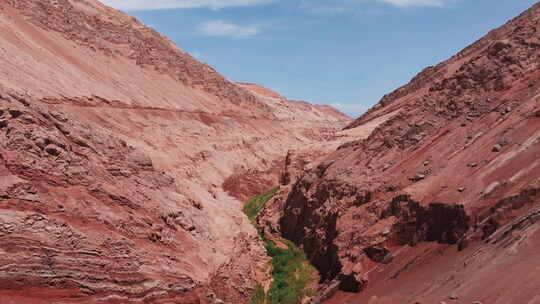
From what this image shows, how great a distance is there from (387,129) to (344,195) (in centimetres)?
361

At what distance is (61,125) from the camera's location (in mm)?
15242

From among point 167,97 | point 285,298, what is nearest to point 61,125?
point 285,298

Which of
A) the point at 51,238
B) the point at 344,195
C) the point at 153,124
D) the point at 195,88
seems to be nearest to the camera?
the point at 51,238

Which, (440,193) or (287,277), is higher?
(440,193)

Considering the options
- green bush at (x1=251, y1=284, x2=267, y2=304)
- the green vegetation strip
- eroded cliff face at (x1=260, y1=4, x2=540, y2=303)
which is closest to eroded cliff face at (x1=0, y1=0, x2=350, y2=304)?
green bush at (x1=251, y1=284, x2=267, y2=304)

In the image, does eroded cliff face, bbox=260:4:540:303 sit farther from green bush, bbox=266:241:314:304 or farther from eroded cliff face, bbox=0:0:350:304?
eroded cliff face, bbox=0:0:350:304

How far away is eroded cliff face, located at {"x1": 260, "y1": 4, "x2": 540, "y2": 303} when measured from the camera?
1135 centimetres

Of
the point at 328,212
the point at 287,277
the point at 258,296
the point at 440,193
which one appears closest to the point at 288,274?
the point at 287,277

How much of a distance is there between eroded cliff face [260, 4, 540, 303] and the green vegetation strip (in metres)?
0.50

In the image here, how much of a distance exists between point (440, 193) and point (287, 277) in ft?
20.0

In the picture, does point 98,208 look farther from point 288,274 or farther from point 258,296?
point 288,274

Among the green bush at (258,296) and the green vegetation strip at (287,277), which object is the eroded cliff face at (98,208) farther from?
the green vegetation strip at (287,277)

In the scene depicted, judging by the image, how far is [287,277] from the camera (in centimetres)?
1839

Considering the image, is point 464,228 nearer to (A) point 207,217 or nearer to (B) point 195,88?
(A) point 207,217
